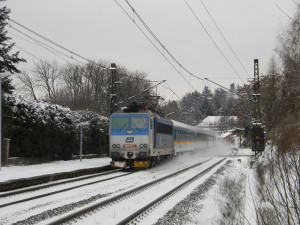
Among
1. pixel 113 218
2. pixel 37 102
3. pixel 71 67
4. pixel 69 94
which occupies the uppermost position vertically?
pixel 71 67

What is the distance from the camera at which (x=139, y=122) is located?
1948 centimetres

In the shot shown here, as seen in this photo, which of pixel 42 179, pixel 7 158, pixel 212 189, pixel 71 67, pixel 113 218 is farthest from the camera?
pixel 71 67

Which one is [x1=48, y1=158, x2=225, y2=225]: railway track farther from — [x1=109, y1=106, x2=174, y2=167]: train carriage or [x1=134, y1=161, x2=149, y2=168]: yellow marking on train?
[x1=134, y1=161, x2=149, y2=168]: yellow marking on train

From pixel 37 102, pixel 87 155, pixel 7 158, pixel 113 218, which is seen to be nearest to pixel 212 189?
pixel 113 218

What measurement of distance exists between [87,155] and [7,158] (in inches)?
382

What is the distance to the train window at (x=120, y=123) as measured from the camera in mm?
19734

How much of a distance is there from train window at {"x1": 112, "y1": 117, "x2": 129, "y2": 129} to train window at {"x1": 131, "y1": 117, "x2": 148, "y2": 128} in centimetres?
35

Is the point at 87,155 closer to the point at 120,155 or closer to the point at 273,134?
the point at 120,155

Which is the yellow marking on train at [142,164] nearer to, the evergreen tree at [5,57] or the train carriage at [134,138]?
the train carriage at [134,138]

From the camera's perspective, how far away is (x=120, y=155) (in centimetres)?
1916

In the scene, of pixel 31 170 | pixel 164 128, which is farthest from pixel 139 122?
pixel 31 170

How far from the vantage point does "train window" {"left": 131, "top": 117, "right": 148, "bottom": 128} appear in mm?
19345

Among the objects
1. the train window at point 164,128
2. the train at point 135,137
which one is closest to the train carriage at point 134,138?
the train at point 135,137

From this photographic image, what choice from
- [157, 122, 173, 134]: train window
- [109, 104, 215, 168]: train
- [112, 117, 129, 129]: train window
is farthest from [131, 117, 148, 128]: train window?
[157, 122, 173, 134]: train window
